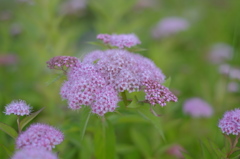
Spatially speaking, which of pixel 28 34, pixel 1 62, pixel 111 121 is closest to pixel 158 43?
pixel 28 34

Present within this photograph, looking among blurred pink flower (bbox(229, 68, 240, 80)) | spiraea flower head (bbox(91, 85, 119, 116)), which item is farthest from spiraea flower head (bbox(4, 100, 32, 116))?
blurred pink flower (bbox(229, 68, 240, 80))

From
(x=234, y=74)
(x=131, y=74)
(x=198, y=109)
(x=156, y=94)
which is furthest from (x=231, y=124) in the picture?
(x=234, y=74)

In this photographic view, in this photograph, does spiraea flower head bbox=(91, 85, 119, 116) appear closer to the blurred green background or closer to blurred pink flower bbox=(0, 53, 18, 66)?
the blurred green background

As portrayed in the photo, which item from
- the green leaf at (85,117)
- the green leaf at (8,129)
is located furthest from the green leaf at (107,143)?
the green leaf at (8,129)

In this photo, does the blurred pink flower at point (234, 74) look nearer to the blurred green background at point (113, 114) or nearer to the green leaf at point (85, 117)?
the blurred green background at point (113, 114)

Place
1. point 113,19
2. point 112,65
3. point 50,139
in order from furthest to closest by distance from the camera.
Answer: point 113,19 < point 112,65 < point 50,139

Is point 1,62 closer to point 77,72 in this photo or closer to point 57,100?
point 57,100

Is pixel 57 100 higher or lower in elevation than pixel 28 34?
lower
